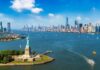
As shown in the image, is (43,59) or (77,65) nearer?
(77,65)

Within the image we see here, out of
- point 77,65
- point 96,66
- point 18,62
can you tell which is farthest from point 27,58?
point 96,66

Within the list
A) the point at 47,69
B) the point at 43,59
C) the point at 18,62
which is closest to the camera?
the point at 47,69

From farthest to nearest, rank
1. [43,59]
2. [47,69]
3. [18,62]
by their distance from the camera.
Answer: [43,59]
[18,62]
[47,69]

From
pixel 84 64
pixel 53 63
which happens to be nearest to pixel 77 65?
pixel 84 64

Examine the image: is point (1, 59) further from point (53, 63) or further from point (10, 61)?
point (53, 63)

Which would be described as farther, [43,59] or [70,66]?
[43,59]

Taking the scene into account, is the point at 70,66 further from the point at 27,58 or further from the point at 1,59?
the point at 1,59

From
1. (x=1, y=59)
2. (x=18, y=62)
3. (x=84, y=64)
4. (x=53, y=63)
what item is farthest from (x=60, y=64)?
(x=1, y=59)
